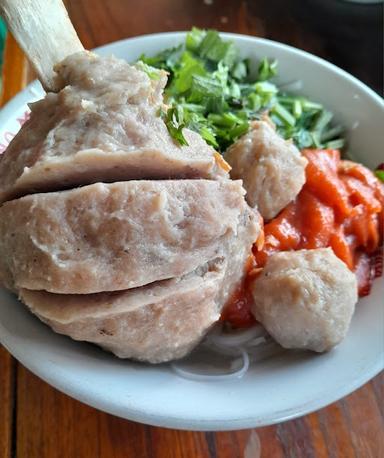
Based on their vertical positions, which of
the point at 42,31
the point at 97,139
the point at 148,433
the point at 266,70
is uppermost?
the point at 42,31

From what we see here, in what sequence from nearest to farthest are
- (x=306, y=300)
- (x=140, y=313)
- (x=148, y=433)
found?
(x=140, y=313) → (x=306, y=300) → (x=148, y=433)

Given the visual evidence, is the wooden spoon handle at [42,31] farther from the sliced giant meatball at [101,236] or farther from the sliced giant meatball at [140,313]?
the sliced giant meatball at [140,313]

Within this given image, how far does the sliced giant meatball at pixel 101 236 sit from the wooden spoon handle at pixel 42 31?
507 millimetres

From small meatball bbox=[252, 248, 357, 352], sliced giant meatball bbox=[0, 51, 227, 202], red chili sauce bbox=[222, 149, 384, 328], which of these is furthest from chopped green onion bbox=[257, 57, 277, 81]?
small meatball bbox=[252, 248, 357, 352]

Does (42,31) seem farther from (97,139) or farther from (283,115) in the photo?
(283,115)

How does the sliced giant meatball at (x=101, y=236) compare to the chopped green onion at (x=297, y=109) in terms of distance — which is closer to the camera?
the sliced giant meatball at (x=101, y=236)

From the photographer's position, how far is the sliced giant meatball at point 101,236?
1.53 meters

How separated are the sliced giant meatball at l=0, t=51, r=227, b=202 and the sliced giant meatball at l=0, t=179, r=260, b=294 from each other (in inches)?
2.7

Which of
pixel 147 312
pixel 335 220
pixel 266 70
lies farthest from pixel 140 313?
pixel 266 70

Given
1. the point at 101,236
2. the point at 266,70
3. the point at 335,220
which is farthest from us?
the point at 266,70

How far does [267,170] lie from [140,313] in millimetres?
738

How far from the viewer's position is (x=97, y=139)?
162cm

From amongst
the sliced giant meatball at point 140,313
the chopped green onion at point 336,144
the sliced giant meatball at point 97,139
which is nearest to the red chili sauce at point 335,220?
the chopped green onion at point 336,144

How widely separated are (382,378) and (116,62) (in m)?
1.45
